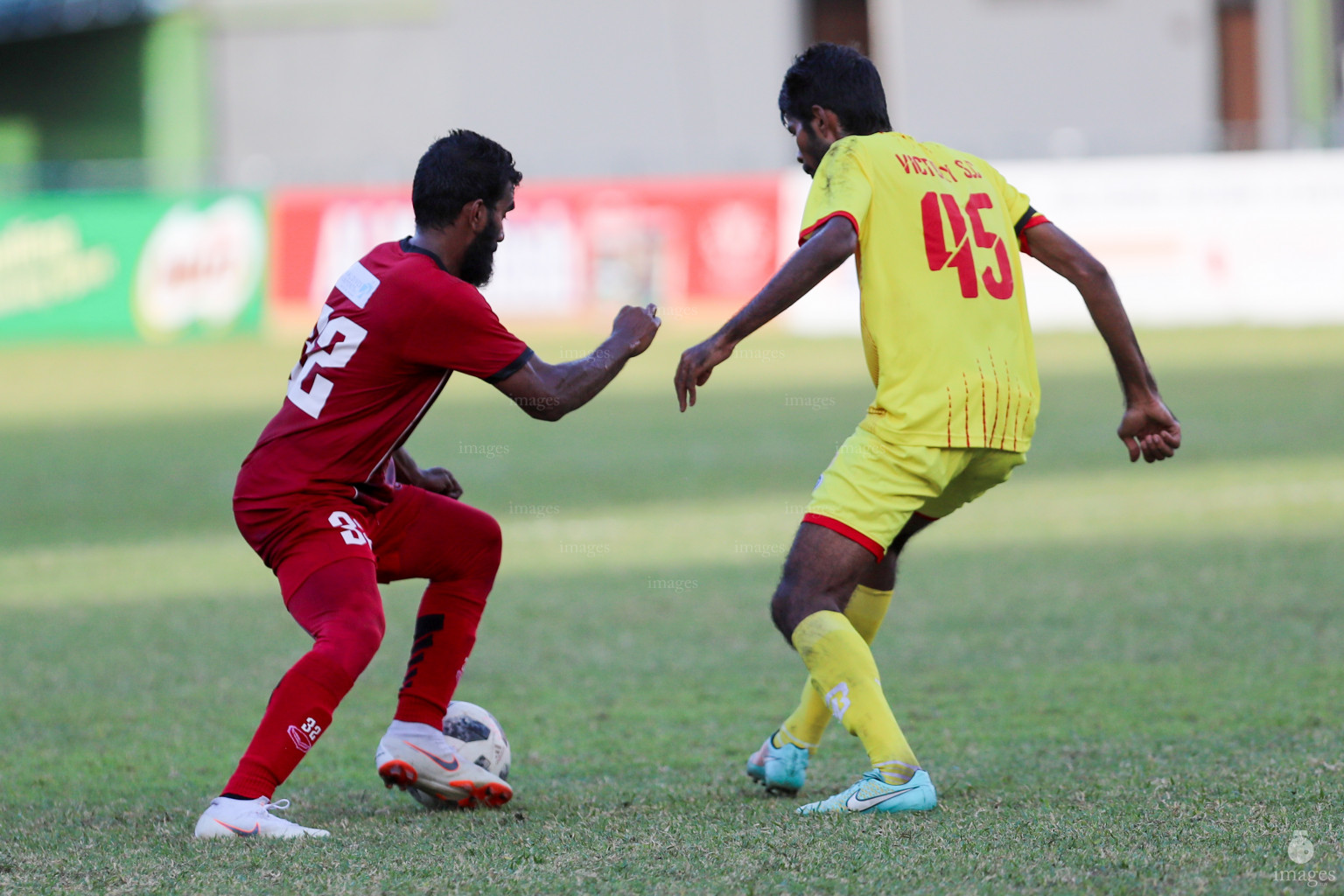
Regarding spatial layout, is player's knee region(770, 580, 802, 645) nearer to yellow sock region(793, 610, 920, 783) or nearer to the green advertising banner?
yellow sock region(793, 610, 920, 783)

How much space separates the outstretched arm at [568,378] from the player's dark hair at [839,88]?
0.74 metres

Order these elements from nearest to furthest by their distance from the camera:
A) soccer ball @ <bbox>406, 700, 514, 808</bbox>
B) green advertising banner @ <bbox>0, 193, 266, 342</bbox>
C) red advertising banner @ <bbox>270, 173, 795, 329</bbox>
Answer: soccer ball @ <bbox>406, 700, 514, 808</bbox> → red advertising banner @ <bbox>270, 173, 795, 329</bbox> → green advertising banner @ <bbox>0, 193, 266, 342</bbox>

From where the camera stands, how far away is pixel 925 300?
4043 millimetres

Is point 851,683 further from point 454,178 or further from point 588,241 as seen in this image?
point 588,241

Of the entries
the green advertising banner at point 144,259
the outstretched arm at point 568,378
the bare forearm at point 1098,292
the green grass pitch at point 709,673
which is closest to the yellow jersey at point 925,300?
the bare forearm at point 1098,292

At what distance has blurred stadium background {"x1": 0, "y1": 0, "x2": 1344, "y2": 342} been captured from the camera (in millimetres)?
20984

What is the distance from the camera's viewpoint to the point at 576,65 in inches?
1366

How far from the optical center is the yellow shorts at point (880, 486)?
399 cm

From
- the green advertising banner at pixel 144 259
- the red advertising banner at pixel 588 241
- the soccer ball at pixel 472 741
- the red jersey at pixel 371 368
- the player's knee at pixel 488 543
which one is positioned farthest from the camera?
the green advertising banner at pixel 144 259

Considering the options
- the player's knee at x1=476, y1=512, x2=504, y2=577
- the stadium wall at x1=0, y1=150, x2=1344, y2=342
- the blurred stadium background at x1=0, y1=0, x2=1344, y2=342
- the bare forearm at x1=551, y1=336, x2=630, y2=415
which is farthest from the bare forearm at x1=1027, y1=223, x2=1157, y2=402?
the blurred stadium background at x1=0, y1=0, x2=1344, y2=342

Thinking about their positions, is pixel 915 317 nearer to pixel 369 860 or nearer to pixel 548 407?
pixel 548 407

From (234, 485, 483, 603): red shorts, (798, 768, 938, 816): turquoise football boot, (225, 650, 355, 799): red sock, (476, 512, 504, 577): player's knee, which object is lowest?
(798, 768, 938, 816): turquoise football boot

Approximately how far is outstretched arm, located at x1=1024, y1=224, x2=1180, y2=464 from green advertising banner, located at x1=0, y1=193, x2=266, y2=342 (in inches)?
844

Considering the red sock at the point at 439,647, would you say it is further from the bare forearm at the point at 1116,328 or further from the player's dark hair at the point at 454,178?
the bare forearm at the point at 1116,328
